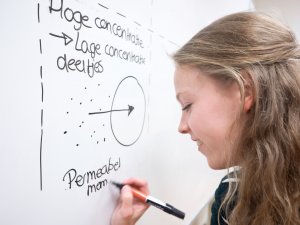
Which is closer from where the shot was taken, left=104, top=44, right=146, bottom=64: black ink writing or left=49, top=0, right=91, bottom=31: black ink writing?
left=49, top=0, right=91, bottom=31: black ink writing

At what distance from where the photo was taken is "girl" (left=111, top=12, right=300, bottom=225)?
0.47 m

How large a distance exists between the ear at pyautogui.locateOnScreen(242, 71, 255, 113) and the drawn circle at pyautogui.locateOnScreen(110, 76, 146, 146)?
0.21 metres

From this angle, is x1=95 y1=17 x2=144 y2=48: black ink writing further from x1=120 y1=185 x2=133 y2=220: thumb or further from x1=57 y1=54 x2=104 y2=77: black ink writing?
x1=120 y1=185 x2=133 y2=220: thumb

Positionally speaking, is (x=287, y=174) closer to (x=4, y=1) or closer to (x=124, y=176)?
(x=124, y=176)

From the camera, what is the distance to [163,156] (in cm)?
72

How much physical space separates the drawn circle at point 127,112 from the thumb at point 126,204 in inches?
3.7

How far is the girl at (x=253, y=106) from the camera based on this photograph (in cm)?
47

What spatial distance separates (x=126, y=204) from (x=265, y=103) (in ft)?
1.05

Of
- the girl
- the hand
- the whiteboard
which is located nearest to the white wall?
the whiteboard

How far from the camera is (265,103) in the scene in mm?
479

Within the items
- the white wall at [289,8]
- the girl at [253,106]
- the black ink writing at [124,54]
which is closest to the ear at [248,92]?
the girl at [253,106]

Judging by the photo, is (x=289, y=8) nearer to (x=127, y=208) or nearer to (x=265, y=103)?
(x=265, y=103)

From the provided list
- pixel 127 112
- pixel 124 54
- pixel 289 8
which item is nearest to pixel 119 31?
pixel 124 54

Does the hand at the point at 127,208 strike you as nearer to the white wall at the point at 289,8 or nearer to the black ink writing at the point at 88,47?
the black ink writing at the point at 88,47
